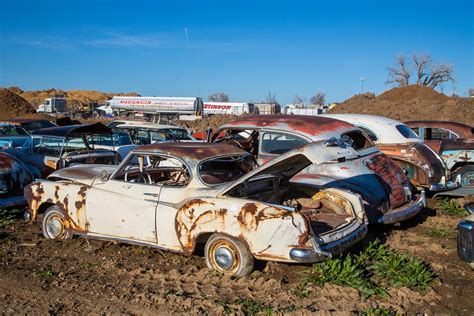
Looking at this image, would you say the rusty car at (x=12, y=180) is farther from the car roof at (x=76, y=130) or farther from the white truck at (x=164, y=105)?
the white truck at (x=164, y=105)

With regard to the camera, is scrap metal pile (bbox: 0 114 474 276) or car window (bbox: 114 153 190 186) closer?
scrap metal pile (bbox: 0 114 474 276)

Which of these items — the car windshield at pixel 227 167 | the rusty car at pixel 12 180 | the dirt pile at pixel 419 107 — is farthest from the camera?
the dirt pile at pixel 419 107

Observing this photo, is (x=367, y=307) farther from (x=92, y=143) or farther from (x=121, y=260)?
(x=92, y=143)

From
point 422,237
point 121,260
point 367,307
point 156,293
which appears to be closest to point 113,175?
point 121,260

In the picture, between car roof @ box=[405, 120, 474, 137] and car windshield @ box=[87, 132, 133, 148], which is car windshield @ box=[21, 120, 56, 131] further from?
car roof @ box=[405, 120, 474, 137]

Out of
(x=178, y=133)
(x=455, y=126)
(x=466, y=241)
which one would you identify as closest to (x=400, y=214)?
(x=466, y=241)

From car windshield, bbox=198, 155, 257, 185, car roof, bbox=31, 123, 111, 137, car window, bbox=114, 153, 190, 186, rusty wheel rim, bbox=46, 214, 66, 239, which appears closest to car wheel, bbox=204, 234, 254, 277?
car windshield, bbox=198, 155, 257, 185

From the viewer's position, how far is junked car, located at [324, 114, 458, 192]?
359 inches

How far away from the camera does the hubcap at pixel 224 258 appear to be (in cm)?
525

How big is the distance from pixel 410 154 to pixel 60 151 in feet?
23.8

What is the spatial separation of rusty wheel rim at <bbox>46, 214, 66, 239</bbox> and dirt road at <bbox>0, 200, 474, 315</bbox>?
0.49ft

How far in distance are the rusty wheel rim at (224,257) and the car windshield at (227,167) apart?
3.33ft

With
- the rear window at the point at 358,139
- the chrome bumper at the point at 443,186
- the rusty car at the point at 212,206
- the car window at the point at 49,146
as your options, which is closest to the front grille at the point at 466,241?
the rusty car at the point at 212,206

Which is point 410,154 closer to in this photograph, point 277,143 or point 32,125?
point 277,143
